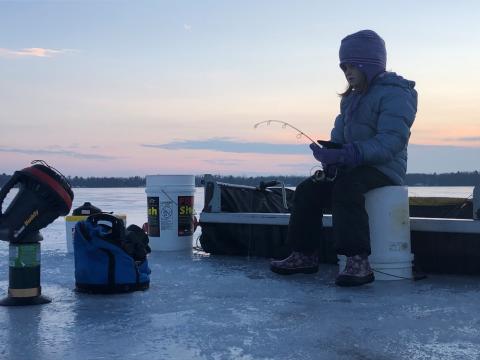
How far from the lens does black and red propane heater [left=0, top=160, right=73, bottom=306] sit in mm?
2830

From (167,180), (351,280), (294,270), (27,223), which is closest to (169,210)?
(167,180)

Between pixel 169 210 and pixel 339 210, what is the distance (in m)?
2.24

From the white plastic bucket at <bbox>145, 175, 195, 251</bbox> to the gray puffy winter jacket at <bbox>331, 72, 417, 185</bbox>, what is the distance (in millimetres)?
A: 1900

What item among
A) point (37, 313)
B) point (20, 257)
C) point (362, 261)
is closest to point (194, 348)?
point (37, 313)

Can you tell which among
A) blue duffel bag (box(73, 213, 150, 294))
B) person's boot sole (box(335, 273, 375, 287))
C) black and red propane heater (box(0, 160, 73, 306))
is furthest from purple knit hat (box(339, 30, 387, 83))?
black and red propane heater (box(0, 160, 73, 306))

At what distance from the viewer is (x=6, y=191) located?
280 cm

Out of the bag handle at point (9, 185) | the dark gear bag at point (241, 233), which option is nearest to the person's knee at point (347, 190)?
the dark gear bag at point (241, 233)

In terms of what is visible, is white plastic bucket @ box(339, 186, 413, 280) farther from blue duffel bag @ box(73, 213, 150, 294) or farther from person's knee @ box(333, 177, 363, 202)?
blue duffel bag @ box(73, 213, 150, 294)

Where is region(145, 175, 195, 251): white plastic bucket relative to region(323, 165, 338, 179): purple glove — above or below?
below

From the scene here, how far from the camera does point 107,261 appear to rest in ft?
10.4

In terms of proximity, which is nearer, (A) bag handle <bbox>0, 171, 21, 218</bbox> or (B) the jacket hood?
(A) bag handle <bbox>0, 171, 21, 218</bbox>

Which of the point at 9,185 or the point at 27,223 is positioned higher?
the point at 9,185

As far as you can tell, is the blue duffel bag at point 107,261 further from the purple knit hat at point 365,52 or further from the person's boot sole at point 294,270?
the purple knit hat at point 365,52

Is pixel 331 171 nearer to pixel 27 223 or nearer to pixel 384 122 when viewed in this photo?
pixel 384 122
